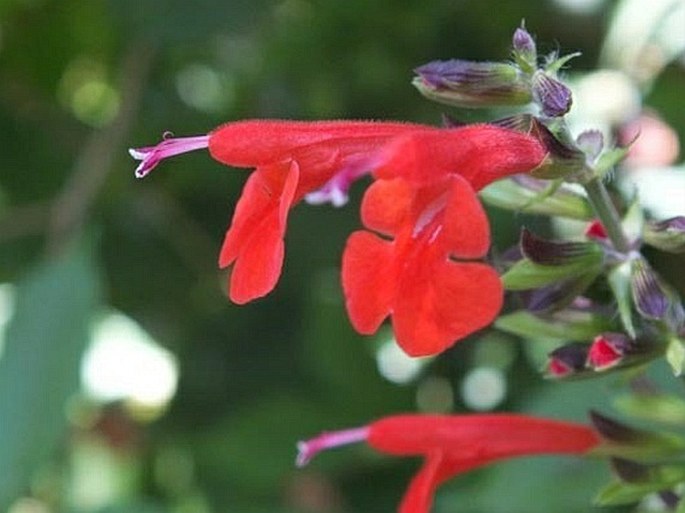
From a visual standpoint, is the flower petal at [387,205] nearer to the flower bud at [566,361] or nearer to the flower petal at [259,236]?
the flower petal at [259,236]

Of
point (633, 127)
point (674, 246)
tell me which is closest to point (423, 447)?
point (674, 246)

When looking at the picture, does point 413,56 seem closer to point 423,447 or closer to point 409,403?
point 409,403

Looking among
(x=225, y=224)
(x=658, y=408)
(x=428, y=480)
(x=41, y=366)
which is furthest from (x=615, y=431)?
(x=225, y=224)

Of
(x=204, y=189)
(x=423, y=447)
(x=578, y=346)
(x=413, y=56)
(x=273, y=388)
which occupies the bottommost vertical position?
(x=273, y=388)

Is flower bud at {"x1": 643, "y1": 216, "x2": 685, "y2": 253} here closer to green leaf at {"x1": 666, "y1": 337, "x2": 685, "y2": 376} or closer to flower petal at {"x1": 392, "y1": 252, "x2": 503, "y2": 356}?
green leaf at {"x1": 666, "y1": 337, "x2": 685, "y2": 376}

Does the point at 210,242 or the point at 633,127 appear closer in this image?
the point at 633,127

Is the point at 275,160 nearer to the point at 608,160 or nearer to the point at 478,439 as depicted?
the point at 608,160

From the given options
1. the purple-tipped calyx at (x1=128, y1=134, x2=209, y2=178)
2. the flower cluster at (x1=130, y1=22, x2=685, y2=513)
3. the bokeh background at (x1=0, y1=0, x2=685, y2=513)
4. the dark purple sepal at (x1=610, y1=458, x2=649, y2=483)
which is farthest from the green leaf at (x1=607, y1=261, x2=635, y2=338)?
the bokeh background at (x1=0, y1=0, x2=685, y2=513)

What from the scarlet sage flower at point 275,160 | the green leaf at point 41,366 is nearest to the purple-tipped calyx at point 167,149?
the scarlet sage flower at point 275,160
